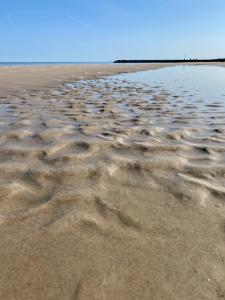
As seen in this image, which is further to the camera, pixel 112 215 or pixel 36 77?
pixel 36 77

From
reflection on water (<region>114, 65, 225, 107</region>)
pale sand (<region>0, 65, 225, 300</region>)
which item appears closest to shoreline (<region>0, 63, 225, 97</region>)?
reflection on water (<region>114, 65, 225, 107</region>)

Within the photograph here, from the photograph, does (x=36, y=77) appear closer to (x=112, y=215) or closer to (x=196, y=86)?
(x=196, y=86)

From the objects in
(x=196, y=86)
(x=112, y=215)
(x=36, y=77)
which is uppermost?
(x=112, y=215)

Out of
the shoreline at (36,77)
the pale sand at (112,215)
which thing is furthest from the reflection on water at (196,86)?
the pale sand at (112,215)

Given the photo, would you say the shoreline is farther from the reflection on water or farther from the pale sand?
the pale sand

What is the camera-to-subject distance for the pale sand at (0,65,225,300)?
1.68 m

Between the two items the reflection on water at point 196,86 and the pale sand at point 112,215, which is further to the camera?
the reflection on water at point 196,86

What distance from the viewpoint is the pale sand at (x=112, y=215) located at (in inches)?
66.1

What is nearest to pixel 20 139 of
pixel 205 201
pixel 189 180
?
pixel 189 180

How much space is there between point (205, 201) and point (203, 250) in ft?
2.14

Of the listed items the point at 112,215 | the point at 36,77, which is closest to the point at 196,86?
the point at 36,77

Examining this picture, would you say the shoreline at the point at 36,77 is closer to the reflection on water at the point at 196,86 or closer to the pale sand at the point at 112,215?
the reflection on water at the point at 196,86

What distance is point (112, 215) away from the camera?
7.61ft

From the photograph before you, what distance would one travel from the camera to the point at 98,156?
3.53 metres
